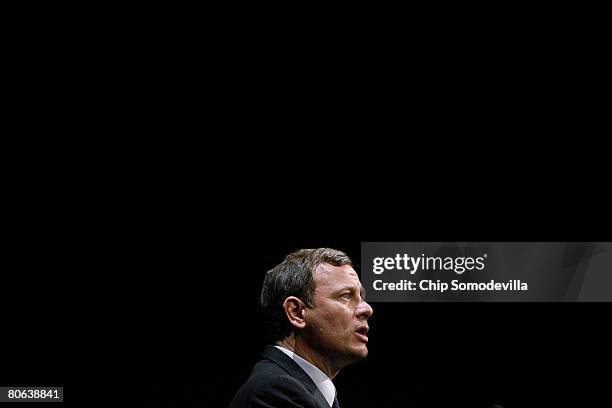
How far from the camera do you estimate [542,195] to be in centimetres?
435

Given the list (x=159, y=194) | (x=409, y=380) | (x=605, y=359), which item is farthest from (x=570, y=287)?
(x=159, y=194)

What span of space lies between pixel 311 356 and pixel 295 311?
100 mm

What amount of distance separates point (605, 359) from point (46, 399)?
9.19ft

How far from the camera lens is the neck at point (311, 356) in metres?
1.71

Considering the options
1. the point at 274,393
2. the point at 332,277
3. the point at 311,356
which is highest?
the point at 332,277

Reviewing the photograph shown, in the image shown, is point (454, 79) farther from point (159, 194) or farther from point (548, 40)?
point (159, 194)

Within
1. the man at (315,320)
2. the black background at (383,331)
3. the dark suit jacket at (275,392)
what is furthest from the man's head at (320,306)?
the black background at (383,331)

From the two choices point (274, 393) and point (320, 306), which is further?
point (320, 306)

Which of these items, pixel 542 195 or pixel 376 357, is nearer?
pixel 376 357

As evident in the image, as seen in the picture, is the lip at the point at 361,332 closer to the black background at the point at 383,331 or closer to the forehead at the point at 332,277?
the forehead at the point at 332,277

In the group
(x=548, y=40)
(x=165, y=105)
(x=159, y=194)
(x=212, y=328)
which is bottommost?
(x=212, y=328)

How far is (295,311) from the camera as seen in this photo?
175 centimetres

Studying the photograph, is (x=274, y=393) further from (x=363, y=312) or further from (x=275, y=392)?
(x=363, y=312)

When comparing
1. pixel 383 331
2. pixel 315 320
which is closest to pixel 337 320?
pixel 315 320
